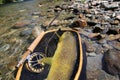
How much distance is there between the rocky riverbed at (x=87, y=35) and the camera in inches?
286

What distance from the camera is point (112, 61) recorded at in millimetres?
7164

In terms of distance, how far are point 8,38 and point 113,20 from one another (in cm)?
558

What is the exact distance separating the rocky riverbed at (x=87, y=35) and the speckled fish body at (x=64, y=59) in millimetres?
841

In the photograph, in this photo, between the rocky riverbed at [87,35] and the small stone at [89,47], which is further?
the small stone at [89,47]

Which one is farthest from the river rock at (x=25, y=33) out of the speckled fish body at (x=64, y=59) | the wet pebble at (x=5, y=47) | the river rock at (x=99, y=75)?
the river rock at (x=99, y=75)

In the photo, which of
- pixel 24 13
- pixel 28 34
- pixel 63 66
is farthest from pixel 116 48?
pixel 24 13

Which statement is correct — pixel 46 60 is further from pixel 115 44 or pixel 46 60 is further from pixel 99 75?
pixel 115 44

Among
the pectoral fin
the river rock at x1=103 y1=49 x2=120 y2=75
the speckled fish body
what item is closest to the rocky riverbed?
the river rock at x1=103 y1=49 x2=120 y2=75

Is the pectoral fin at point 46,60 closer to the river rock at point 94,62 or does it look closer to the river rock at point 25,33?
the river rock at point 94,62

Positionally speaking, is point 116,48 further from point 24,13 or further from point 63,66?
point 24,13

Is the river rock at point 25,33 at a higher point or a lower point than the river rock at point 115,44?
lower

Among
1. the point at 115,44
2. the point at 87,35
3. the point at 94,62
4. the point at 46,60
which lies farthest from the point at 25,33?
the point at 46,60

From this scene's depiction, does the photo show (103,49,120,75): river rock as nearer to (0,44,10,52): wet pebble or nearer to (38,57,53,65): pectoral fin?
(38,57,53,65): pectoral fin

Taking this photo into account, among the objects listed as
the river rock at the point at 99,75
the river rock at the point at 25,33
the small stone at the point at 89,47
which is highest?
the river rock at the point at 99,75
